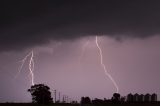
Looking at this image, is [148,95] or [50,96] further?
[148,95]

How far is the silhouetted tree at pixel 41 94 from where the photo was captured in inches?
4238

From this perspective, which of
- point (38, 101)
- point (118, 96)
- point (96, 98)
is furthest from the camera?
point (96, 98)

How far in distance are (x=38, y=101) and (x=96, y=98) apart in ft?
186

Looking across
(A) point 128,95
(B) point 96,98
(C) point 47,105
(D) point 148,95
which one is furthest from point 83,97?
(C) point 47,105

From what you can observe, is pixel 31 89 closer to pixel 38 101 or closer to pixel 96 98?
pixel 38 101

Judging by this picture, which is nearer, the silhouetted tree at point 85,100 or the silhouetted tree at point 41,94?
the silhouetted tree at point 41,94

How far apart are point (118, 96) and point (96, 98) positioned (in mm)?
19359

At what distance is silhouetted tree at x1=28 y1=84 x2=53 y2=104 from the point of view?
353ft

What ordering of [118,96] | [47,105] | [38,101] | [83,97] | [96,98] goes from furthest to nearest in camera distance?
[83,97] < [96,98] < [118,96] < [38,101] < [47,105]

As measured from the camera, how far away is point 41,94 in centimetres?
10888

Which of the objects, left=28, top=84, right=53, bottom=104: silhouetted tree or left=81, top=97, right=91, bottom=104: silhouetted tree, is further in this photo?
left=81, top=97, right=91, bottom=104: silhouetted tree

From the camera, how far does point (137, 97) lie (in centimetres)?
18462

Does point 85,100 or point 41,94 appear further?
point 85,100

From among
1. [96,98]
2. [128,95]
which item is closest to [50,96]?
[96,98]
